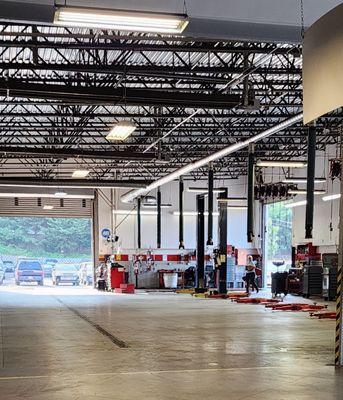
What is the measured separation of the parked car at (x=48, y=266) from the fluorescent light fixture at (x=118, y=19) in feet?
117

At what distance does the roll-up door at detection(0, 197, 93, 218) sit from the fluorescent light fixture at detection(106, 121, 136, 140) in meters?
18.6

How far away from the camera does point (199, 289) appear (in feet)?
86.2

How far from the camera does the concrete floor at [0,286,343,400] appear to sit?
22.6 ft

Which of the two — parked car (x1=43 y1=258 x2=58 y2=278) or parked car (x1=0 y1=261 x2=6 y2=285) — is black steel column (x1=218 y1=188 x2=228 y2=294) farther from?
parked car (x1=43 y1=258 x2=58 y2=278)

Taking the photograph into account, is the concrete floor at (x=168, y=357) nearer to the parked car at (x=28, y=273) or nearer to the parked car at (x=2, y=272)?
the parked car at (x=28, y=273)

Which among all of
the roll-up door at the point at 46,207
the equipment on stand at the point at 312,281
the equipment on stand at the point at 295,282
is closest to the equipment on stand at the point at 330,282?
the equipment on stand at the point at 312,281

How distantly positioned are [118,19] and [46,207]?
2698cm

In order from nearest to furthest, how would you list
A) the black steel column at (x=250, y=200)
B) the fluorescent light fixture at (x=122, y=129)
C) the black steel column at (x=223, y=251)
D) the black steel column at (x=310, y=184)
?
the black steel column at (x=310, y=184)
the fluorescent light fixture at (x=122, y=129)
the black steel column at (x=250, y=200)
the black steel column at (x=223, y=251)

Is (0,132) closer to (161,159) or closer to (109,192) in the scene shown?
(161,159)

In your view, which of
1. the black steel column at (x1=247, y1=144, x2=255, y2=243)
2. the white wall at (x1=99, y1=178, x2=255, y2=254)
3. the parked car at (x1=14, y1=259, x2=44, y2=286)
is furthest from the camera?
the parked car at (x1=14, y1=259, x2=44, y2=286)

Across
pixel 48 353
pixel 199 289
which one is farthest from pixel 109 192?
pixel 48 353

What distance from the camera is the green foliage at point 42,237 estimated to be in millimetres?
46281

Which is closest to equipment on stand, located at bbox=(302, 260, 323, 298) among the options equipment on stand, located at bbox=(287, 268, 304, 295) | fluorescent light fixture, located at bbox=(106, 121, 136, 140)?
equipment on stand, located at bbox=(287, 268, 304, 295)

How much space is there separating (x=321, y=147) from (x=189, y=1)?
1958cm
